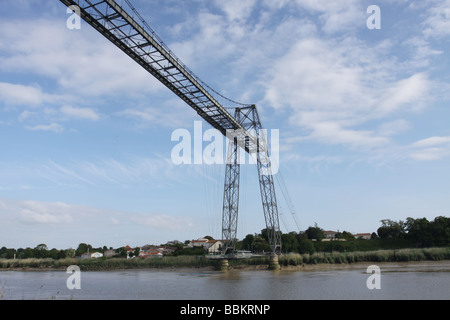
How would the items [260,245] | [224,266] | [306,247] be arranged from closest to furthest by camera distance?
[224,266], [306,247], [260,245]

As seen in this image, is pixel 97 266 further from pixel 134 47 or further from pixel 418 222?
pixel 418 222

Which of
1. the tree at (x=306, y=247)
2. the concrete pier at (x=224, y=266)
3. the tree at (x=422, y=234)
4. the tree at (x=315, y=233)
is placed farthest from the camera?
the tree at (x=315, y=233)

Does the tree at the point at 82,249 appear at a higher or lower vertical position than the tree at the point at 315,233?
lower

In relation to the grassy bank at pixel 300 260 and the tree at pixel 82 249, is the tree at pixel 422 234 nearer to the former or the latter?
the grassy bank at pixel 300 260

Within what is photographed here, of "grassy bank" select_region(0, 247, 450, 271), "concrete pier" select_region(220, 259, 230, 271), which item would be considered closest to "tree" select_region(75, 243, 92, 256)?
"grassy bank" select_region(0, 247, 450, 271)

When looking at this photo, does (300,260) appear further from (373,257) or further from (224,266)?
(224,266)

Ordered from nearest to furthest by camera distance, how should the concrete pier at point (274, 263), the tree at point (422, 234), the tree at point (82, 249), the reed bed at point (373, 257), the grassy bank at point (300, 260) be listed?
the concrete pier at point (274, 263), the reed bed at point (373, 257), the grassy bank at point (300, 260), the tree at point (422, 234), the tree at point (82, 249)

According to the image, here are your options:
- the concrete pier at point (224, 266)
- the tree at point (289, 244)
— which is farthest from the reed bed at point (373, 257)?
the tree at point (289, 244)

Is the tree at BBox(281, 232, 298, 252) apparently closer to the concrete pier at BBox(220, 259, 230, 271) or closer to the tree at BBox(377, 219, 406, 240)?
the concrete pier at BBox(220, 259, 230, 271)

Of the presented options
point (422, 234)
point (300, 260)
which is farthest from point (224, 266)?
point (422, 234)

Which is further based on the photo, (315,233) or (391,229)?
(315,233)

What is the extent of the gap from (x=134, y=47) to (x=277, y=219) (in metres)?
23.0

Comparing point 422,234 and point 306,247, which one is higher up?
point 422,234

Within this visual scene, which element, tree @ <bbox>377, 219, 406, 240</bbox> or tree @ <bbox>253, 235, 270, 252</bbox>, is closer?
tree @ <bbox>253, 235, 270, 252</bbox>
